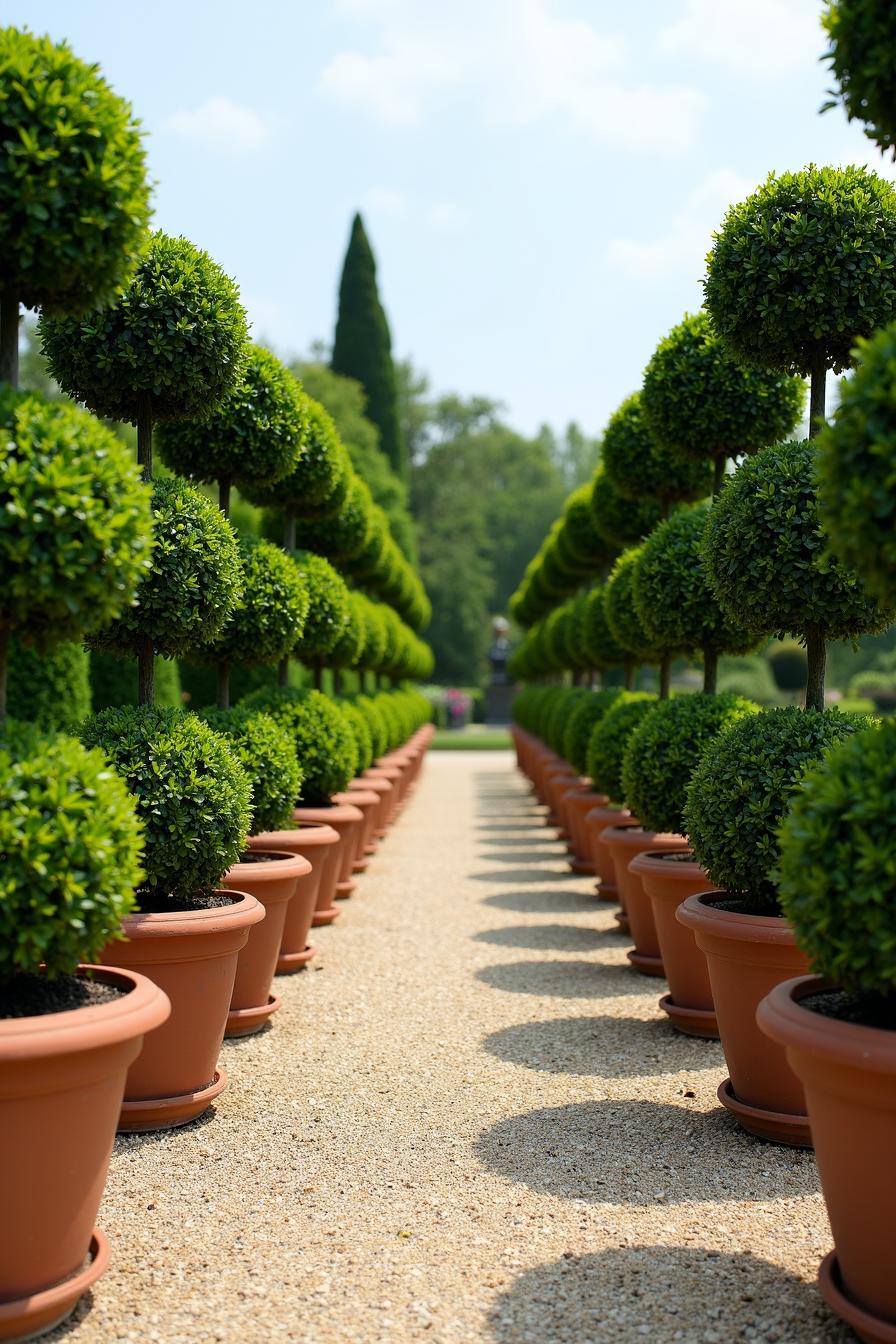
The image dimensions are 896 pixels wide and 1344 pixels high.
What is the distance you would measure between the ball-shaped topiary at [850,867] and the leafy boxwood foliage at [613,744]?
4.87m

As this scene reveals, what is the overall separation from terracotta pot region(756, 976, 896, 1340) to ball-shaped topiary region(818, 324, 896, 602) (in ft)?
3.47

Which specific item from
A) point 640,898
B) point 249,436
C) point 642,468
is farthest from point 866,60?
point 642,468

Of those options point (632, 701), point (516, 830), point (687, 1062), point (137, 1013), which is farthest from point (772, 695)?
point (137, 1013)

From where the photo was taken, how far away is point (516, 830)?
14.3 metres

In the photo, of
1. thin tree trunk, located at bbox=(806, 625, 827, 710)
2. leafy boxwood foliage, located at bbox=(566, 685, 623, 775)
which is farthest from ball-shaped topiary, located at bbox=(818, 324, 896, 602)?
leafy boxwood foliage, located at bbox=(566, 685, 623, 775)

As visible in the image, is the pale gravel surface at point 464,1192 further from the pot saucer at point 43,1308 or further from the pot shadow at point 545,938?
the pot shadow at point 545,938

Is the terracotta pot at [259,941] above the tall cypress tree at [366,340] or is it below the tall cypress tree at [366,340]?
below

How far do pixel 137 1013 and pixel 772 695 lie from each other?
35.9 metres

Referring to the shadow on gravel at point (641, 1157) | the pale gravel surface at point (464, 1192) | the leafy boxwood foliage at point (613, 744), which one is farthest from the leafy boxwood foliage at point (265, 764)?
the leafy boxwood foliage at point (613, 744)

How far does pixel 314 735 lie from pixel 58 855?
4.50 metres

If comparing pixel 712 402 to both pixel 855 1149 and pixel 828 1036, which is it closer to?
pixel 828 1036

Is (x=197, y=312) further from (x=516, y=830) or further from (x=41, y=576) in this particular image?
(x=516, y=830)

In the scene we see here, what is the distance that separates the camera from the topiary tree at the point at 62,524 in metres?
2.90

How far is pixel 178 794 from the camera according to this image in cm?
454
